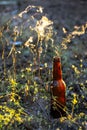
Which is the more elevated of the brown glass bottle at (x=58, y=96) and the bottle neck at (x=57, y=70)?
the bottle neck at (x=57, y=70)

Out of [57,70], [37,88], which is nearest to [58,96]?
[57,70]

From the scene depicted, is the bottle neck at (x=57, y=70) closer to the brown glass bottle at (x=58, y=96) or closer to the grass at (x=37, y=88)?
the brown glass bottle at (x=58, y=96)

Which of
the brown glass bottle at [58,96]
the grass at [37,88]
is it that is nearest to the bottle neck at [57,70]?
the brown glass bottle at [58,96]

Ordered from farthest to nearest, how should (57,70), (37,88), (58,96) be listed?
(37,88) < (58,96) < (57,70)

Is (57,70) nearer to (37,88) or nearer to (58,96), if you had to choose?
(58,96)

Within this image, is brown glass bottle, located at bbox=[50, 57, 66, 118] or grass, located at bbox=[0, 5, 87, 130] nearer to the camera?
grass, located at bbox=[0, 5, 87, 130]

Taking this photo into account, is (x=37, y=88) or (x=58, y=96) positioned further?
(x=37, y=88)

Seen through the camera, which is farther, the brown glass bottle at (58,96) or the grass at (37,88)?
the brown glass bottle at (58,96)

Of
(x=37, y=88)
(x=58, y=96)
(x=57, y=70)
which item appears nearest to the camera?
(x=57, y=70)

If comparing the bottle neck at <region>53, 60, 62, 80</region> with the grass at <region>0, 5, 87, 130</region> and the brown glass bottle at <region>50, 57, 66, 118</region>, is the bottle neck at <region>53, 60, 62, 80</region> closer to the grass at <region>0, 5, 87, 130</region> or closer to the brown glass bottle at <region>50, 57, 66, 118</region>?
the brown glass bottle at <region>50, 57, 66, 118</region>

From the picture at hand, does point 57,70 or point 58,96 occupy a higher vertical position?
point 57,70

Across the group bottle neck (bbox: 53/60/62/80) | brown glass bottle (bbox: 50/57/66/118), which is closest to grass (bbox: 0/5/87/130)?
brown glass bottle (bbox: 50/57/66/118)

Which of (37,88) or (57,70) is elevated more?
(57,70)

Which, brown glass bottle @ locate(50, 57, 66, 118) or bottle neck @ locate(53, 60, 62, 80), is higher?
bottle neck @ locate(53, 60, 62, 80)
